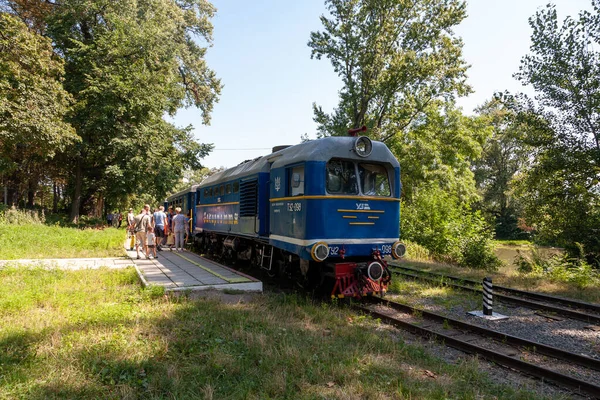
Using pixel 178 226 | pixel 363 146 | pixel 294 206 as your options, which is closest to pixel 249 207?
pixel 294 206

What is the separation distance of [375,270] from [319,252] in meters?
1.26

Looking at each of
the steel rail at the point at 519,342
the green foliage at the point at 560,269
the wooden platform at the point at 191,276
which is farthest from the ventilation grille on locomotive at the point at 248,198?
the green foliage at the point at 560,269

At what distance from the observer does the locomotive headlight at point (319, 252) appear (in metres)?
7.50

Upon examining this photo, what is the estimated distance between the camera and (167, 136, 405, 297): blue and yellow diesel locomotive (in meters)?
7.80

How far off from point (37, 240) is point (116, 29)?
14842 mm

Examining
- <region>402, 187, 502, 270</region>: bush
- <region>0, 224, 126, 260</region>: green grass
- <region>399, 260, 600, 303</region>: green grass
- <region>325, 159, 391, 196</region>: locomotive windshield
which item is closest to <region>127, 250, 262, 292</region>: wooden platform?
<region>325, 159, 391, 196</region>: locomotive windshield

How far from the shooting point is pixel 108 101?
23.4 m

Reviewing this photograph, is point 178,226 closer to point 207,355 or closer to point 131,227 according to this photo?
point 131,227

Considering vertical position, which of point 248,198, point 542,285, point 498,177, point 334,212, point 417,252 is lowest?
point 542,285

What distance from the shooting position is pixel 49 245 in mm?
15742

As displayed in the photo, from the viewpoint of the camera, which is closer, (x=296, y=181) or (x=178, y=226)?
A: (x=296, y=181)

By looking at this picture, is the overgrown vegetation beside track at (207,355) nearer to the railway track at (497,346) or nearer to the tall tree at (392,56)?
the railway track at (497,346)

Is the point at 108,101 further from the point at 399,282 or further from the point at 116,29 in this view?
the point at 399,282

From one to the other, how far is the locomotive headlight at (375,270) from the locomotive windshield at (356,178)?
4.98 feet
